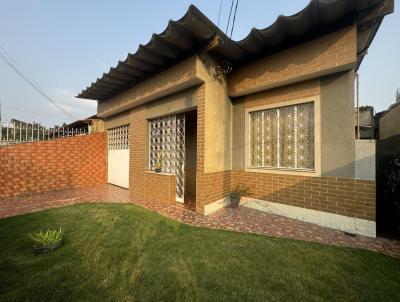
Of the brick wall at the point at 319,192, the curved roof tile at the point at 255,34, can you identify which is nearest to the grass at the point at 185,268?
the brick wall at the point at 319,192

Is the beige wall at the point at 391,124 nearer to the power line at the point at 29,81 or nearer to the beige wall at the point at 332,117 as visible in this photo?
the beige wall at the point at 332,117

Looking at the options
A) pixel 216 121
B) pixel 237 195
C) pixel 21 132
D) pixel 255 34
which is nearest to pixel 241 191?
pixel 237 195

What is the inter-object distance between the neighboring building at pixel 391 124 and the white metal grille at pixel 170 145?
310 inches

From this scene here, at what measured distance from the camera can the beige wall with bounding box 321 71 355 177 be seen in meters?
3.83

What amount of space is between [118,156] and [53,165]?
2443mm

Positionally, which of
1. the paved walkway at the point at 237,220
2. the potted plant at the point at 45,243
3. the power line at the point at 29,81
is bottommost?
the paved walkway at the point at 237,220

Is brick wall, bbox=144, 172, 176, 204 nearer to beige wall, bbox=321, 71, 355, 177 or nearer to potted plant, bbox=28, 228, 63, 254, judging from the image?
potted plant, bbox=28, 228, 63, 254

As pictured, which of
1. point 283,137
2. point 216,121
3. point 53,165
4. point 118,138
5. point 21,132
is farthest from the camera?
point 118,138

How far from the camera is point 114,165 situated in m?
8.60

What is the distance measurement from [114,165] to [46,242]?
5945mm

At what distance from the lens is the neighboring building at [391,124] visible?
6.86 meters

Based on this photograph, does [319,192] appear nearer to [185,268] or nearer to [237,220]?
[237,220]

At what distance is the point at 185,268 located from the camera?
8.38ft

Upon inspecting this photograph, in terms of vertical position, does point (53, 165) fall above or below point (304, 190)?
above
